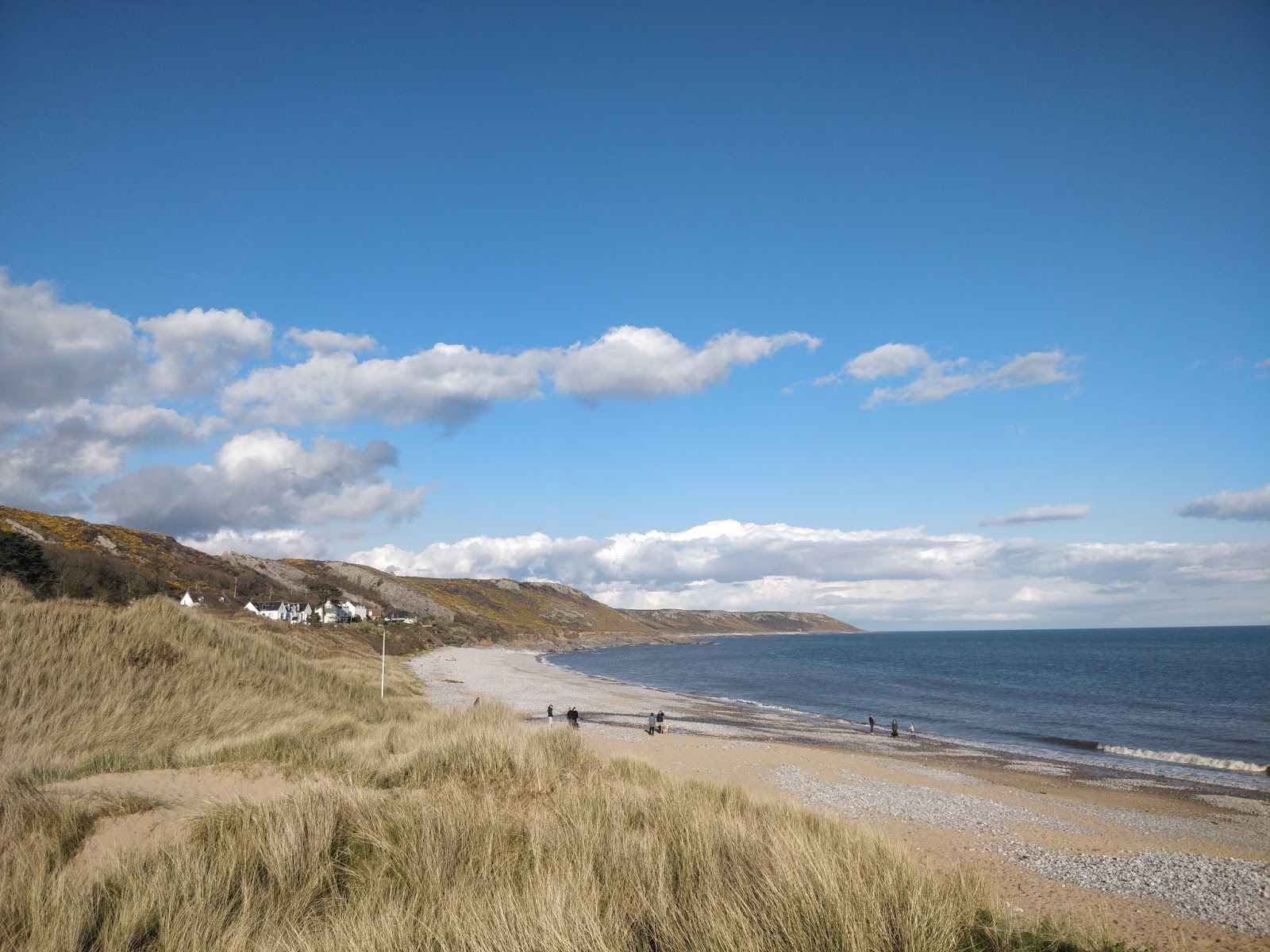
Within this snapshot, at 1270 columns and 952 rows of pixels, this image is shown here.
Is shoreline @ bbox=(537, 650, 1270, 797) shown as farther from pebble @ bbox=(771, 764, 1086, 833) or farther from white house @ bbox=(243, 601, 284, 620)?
white house @ bbox=(243, 601, 284, 620)

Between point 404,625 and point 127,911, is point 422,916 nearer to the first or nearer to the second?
point 127,911

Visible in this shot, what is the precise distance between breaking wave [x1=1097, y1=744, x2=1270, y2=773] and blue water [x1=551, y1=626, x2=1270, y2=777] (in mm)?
85

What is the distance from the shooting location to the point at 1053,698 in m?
50.7

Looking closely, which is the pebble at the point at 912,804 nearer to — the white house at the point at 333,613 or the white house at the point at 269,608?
the white house at the point at 269,608

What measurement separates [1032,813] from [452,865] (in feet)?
54.7

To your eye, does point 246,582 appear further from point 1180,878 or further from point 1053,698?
point 1180,878

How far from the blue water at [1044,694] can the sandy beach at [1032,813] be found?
6.62m

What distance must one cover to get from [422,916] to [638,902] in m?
1.59

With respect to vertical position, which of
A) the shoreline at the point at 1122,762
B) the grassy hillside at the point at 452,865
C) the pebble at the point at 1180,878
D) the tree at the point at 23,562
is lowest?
the shoreline at the point at 1122,762

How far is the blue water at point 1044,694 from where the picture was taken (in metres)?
32.8

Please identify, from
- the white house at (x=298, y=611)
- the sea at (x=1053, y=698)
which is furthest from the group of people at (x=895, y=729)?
the white house at (x=298, y=611)

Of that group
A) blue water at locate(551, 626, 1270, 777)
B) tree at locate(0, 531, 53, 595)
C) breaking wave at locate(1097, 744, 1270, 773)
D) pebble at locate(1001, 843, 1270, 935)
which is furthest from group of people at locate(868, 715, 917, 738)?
tree at locate(0, 531, 53, 595)

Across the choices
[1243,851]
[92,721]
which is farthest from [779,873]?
[1243,851]

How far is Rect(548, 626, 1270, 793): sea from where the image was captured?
30.4m
